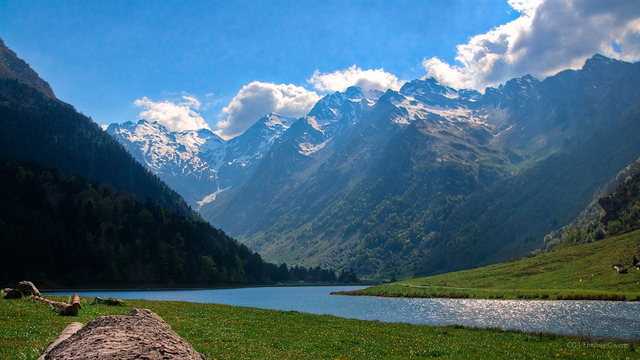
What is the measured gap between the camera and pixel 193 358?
11.2 meters

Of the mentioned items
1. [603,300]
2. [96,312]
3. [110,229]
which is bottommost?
[603,300]

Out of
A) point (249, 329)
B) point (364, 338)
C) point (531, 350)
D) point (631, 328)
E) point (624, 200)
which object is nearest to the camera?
point (531, 350)

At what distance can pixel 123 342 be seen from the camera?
10.8 m

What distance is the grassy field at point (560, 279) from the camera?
100m

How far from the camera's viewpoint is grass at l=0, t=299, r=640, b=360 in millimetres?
25281

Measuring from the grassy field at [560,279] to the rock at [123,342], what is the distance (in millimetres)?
102429

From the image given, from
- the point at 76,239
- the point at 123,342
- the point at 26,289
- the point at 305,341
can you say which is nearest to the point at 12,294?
the point at 26,289

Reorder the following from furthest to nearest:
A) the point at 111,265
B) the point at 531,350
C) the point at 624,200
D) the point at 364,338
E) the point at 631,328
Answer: the point at 624,200 → the point at 111,265 → the point at 631,328 → the point at 364,338 → the point at 531,350

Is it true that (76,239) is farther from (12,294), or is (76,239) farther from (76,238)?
(12,294)

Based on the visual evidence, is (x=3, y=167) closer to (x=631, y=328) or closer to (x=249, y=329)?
(x=249, y=329)

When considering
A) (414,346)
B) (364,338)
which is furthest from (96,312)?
(414,346)

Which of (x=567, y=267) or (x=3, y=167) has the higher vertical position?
(x=3, y=167)

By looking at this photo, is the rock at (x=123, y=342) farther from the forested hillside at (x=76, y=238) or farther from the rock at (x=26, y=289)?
the forested hillside at (x=76, y=238)

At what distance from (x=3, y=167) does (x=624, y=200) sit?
270794 mm
